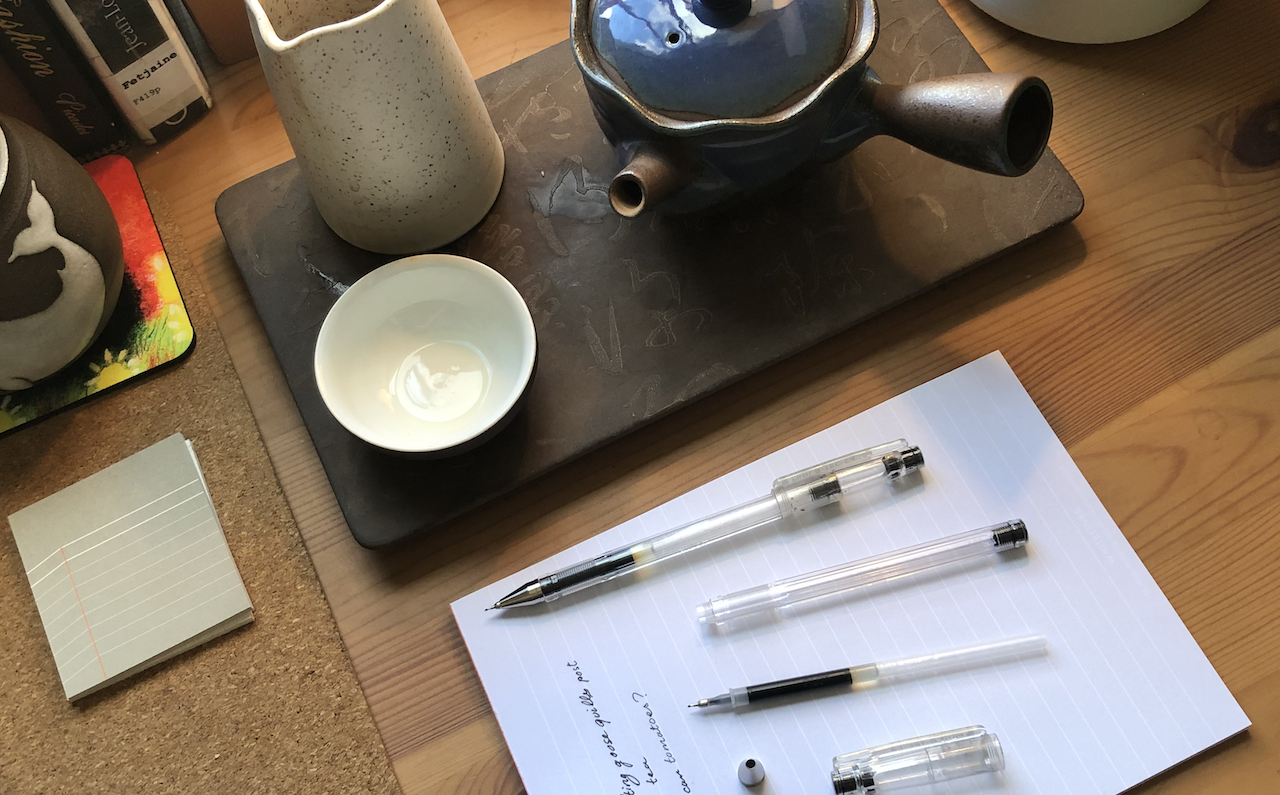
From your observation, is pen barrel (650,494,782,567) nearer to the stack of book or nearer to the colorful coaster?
the colorful coaster

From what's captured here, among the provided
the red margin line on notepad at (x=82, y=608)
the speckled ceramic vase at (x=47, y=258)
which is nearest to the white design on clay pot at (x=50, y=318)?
the speckled ceramic vase at (x=47, y=258)

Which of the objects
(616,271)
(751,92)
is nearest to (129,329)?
(616,271)

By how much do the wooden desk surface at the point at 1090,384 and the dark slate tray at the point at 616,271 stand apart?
2cm

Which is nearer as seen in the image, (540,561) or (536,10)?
(540,561)

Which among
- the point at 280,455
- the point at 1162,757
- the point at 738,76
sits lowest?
the point at 1162,757

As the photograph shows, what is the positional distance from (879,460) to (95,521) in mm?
452

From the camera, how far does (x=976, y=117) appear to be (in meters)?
0.43

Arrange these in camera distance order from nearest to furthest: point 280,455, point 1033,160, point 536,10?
point 1033,160 → point 280,455 → point 536,10

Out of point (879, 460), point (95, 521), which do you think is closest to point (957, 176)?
point (879, 460)

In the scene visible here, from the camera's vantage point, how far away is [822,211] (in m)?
0.59

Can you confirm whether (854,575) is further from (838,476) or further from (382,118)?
(382,118)

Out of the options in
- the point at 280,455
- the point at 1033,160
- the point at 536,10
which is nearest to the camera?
the point at 1033,160

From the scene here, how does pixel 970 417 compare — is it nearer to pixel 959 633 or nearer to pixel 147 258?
pixel 959 633

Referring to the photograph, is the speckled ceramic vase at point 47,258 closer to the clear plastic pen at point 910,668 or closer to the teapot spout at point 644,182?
the teapot spout at point 644,182
